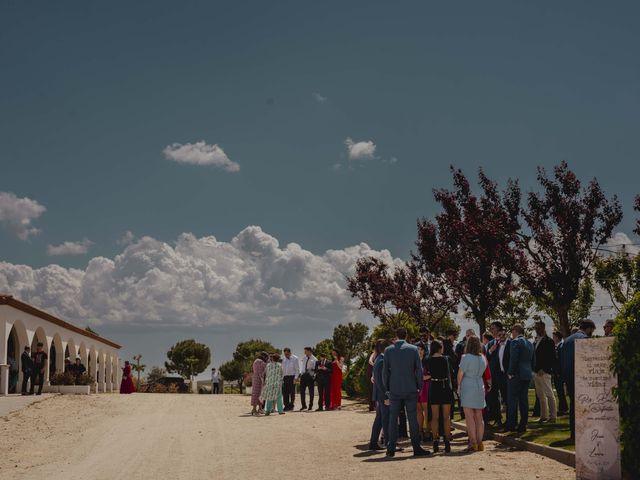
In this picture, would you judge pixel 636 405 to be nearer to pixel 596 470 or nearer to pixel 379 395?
pixel 596 470

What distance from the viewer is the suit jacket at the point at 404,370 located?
11.5 meters

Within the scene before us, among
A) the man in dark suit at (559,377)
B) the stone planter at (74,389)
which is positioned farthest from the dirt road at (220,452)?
the stone planter at (74,389)

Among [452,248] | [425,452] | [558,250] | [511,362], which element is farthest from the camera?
[452,248]

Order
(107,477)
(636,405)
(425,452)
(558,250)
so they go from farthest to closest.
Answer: (558,250) < (425,452) < (107,477) < (636,405)

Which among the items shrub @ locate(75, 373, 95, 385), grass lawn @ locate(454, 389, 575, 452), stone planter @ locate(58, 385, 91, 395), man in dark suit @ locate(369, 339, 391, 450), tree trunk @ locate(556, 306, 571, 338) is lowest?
stone planter @ locate(58, 385, 91, 395)

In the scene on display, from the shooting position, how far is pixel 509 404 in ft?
43.0

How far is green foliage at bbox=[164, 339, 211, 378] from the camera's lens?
351 feet

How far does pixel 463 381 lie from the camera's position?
11844mm

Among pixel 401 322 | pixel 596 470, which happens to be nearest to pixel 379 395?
pixel 596 470

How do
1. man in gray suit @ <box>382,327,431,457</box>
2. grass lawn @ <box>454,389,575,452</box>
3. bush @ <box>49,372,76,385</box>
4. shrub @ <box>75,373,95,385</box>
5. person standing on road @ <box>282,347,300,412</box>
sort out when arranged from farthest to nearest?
shrub @ <box>75,373,95,385</box>, bush @ <box>49,372,76,385</box>, person standing on road @ <box>282,347,300,412</box>, man in gray suit @ <box>382,327,431,457</box>, grass lawn @ <box>454,389,575,452</box>

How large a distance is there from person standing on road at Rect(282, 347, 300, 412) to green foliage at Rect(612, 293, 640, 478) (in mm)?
16427

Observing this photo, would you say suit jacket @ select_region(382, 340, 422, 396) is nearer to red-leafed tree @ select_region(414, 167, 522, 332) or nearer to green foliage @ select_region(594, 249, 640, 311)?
red-leafed tree @ select_region(414, 167, 522, 332)

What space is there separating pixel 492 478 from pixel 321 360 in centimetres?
1435

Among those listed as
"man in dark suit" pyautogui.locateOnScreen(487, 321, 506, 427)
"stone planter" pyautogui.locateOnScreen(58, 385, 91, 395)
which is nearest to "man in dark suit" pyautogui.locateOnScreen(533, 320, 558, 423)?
"man in dark suit" pyautogui.locateOnScreen(487, 321, 506, 427)
